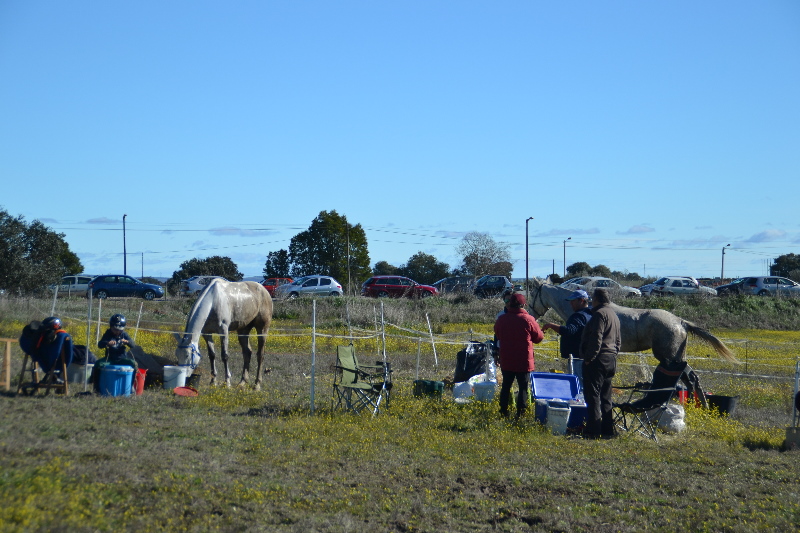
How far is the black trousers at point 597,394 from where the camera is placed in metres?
9.09

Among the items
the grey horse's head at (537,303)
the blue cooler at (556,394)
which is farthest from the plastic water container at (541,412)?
the grey horse's head at (537,303)

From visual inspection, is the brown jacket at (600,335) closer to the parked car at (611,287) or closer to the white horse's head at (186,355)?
the white horse's head at (186,355)

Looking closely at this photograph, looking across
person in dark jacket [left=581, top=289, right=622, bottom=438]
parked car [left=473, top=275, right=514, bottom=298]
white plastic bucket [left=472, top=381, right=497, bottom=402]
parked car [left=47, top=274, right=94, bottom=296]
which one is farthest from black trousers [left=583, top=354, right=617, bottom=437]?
parked car [left=47, top=274, right=94, bottom=296]

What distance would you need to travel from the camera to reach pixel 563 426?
360 inches

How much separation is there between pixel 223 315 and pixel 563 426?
643 cm

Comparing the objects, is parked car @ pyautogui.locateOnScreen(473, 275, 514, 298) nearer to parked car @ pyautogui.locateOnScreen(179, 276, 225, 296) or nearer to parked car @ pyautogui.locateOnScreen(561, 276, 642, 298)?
parked car @ pyautogui.locateOnScreen(561, 276, 642, 298)

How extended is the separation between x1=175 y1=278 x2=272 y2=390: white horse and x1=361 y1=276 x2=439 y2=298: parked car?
24101 mm

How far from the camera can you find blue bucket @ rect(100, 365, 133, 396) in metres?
10.0

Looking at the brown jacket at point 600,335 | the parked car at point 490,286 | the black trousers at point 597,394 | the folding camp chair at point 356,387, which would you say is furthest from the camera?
the parked car at point 490,286

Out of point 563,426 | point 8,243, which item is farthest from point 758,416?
point 8,243

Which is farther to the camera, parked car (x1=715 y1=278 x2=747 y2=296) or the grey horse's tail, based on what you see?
parked car (x1=715 y1=278 x2=747 y2=296)

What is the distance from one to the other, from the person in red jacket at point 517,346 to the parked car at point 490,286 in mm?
29477

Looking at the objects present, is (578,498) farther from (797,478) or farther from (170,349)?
(170,349)

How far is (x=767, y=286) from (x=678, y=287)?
4853 mm
